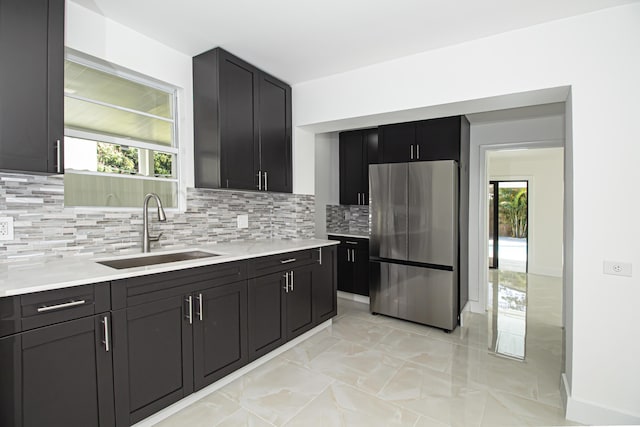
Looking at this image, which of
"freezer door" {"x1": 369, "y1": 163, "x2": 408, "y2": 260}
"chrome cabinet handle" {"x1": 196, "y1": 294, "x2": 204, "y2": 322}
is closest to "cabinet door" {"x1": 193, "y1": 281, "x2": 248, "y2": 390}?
"chrome cabinet handle" {"x1": 196, "y1": 294, "x2": 204, "y2": 322}

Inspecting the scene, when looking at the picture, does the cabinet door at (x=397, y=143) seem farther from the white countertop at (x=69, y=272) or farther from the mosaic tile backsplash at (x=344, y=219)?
the white countertop at (x=69, y=272)

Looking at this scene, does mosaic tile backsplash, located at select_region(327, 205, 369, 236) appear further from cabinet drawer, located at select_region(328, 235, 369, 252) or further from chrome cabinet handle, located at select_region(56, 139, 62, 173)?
chrome cabinet handle, located at select_region(56, 139, 62, 173)

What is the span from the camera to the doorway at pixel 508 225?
6.71 m

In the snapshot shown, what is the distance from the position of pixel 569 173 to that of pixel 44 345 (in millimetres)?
3278

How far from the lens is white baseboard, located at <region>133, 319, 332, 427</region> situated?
188cm

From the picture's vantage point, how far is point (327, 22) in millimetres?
2229

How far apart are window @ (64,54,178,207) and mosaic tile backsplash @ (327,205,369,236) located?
263 cm

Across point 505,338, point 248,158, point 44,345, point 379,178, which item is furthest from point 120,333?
point 505,338

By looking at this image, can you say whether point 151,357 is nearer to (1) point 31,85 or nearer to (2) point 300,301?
(2) point 300,301

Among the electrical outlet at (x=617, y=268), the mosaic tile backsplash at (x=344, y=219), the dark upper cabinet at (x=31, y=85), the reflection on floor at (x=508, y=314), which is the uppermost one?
the dark upper cabinet at (x=31, y=85)

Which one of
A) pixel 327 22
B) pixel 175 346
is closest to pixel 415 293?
pixel 175 346

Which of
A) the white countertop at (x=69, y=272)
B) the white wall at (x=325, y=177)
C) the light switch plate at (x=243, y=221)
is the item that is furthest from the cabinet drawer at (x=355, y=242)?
the white countertop at (x=69, y=272)

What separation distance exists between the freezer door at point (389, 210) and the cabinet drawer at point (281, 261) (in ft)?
2.94

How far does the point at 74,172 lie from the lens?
2139 millimetres
